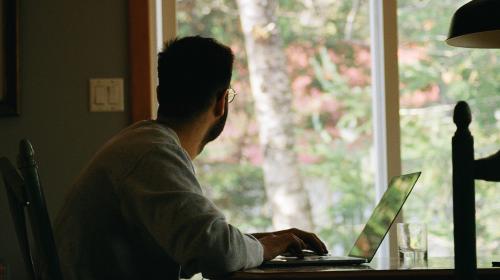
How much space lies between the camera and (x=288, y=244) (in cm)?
186

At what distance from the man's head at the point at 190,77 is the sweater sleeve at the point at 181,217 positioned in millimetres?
229

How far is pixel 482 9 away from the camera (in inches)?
84.7

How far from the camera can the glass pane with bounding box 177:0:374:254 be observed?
10.1 ft

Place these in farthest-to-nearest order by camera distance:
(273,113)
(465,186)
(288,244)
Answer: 1. (273,113)
2. (288,244)
3. (465,186)

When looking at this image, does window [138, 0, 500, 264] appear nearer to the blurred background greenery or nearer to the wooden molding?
the blurred background greenery

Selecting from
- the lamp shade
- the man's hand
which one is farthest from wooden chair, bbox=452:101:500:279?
the lamp shade

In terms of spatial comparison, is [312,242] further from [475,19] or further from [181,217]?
[475,19]

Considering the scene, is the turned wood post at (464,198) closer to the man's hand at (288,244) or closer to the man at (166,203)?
the man at (166,203)

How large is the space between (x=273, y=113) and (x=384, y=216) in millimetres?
1141

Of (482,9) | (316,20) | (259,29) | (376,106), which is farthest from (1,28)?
(482,9)

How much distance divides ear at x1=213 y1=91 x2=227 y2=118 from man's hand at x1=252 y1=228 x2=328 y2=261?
1.02 ft

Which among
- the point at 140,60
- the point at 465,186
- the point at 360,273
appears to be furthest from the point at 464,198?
the point at 140,60

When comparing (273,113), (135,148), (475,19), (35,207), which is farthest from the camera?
(273,113)

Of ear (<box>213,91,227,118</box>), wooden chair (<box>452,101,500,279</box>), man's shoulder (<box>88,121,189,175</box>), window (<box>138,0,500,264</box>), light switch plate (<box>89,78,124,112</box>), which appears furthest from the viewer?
window (<box>138,0,500,264</box>)
